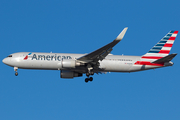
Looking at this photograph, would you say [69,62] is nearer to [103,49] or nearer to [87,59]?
[87,59]

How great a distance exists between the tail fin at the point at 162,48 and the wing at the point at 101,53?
24.8ft

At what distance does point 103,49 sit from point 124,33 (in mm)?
4488

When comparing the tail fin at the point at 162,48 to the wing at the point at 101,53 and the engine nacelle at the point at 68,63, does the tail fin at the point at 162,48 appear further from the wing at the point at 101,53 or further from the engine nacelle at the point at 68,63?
the engine nacelle at the point at 68,63

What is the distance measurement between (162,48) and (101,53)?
11.0 m

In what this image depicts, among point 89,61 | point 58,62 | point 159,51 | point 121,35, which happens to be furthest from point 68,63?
point 159,51

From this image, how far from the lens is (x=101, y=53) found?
1714 inches

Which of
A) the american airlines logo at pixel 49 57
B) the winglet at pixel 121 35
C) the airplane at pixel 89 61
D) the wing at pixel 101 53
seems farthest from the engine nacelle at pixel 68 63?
the winglet at pixel 121 35

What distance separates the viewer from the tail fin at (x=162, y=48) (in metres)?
48.5

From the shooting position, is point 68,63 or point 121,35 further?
point 68,63

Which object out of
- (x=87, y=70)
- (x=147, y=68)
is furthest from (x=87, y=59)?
(x=147, y=68)

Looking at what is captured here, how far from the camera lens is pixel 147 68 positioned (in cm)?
4775

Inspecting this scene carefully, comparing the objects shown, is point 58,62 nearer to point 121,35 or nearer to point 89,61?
point 89,61

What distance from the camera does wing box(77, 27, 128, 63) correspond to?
38.9 m

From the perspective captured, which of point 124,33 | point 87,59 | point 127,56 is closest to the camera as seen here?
point 124,33
